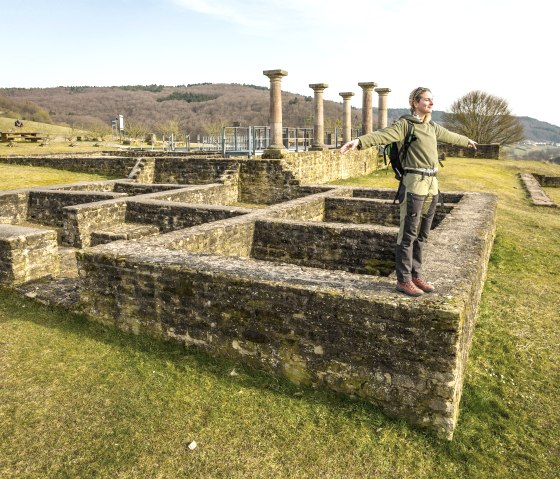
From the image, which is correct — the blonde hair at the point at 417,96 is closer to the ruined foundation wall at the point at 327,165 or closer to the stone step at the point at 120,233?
the stone step at the point at 120,233

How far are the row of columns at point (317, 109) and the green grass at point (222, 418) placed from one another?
12.2m

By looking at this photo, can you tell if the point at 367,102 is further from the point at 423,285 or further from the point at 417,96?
the point at 423,285

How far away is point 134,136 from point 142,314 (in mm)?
53749

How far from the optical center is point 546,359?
4.94m

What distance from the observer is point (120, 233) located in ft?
29.1

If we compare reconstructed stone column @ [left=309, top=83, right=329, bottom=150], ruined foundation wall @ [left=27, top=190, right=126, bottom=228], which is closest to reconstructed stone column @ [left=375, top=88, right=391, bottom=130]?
reconstructed stone column @ [left=309, top=83, right=329, bottom=150]

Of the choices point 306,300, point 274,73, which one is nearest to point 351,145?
point 306,300

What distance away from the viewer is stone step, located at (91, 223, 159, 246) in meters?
8.75

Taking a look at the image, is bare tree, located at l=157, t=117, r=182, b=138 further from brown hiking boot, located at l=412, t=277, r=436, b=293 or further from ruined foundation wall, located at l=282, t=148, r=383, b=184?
brown hiking boot, located at l=412, t=277, r=436, b=293

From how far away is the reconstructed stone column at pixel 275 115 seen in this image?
52.9 ft

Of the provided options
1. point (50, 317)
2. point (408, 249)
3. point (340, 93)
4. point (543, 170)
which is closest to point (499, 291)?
point (408, 249)

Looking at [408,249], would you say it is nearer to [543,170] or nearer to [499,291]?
[499,291]

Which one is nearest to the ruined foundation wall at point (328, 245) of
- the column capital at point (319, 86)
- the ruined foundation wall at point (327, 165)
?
the ruined foundation wall at point (327, 165)

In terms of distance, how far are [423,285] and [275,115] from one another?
13.9m
